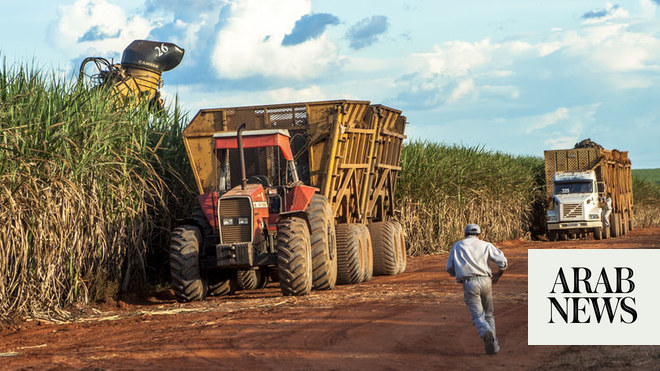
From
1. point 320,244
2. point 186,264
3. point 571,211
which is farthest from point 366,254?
point 571,211

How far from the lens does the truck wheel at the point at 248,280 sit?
1495 centimetres

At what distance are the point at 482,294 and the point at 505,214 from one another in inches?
888

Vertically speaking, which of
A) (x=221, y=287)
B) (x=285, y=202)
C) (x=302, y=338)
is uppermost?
(x=285, y=202)

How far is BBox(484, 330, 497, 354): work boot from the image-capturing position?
8.22 meters

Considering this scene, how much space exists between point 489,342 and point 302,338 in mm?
2052

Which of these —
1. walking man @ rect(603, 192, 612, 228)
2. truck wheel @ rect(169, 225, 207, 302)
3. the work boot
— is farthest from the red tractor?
walking man @ rect(603, 192, 612, 228)

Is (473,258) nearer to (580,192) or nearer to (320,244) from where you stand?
(320,244)

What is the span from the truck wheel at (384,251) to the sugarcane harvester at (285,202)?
2 centimetres

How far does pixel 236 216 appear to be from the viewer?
12594 millimetres

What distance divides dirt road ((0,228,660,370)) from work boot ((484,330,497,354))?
7cm

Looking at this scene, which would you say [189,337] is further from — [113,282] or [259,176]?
[259,176]

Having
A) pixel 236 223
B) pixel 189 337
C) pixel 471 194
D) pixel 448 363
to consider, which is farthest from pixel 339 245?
pixel 471 194

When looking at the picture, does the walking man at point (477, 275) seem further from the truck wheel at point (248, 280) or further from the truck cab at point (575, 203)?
the truck cab at point (575, 203)

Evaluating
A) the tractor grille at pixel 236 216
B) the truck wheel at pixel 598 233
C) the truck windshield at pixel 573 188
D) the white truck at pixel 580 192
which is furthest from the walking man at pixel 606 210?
the tractor grille at pixel 236 216
